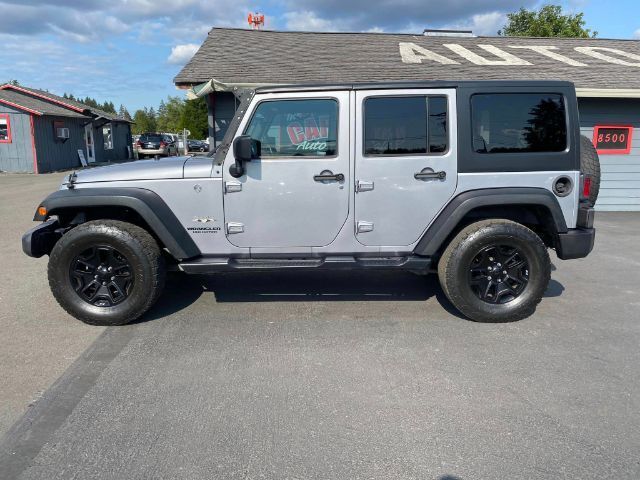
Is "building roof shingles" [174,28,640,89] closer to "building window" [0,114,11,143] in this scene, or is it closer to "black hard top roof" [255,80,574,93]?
"black hard top roof" [255,80,574,93]

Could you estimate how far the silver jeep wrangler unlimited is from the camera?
14.1 feet

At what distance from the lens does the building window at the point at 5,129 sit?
Result: 2109 centimetres

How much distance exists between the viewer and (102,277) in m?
4.41

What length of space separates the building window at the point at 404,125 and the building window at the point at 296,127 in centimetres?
32

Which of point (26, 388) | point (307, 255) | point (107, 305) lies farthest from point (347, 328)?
point (26, 388)

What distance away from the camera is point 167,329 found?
435 cm

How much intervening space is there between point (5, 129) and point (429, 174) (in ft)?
75.4

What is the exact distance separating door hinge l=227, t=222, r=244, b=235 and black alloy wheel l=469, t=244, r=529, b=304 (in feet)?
7.13

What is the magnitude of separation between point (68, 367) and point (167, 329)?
90 centimetres

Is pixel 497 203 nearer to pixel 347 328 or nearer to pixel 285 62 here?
pixel 347 328

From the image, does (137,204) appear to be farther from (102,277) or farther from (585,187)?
(585,187)

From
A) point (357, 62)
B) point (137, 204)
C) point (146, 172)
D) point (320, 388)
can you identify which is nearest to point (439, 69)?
point (357, 62)

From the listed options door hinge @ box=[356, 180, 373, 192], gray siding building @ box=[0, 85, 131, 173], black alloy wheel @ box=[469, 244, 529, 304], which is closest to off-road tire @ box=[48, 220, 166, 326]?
door hinge @ box=[356, 180, 373, 192]

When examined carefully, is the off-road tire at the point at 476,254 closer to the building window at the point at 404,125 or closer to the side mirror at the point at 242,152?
the building window at the point at 404,125
